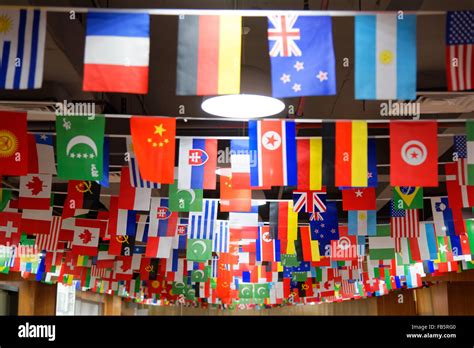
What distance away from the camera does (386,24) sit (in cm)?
505

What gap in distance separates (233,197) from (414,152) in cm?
338

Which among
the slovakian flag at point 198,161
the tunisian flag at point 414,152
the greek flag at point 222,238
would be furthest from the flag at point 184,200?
the tunisian flag at point 414,152

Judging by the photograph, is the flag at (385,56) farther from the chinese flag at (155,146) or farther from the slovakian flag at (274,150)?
the chinese flag at (155,146)

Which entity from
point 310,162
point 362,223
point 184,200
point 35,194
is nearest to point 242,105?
point 310,162

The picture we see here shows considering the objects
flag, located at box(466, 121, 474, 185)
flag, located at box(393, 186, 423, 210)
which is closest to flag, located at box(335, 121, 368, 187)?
flag, located at box(466, 121, 474, 185)

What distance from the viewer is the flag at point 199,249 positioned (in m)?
11.7

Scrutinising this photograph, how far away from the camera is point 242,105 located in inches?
264

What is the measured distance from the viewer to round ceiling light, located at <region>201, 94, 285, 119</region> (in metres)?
6.57

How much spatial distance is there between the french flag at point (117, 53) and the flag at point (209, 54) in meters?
0.28

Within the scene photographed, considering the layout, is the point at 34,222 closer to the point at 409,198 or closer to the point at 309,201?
the point at 309,201

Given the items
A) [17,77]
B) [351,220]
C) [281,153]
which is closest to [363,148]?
[281,153]

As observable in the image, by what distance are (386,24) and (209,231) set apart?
6397 millimetres

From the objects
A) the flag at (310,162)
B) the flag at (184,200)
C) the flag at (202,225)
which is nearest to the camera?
the flag at (310,162)
